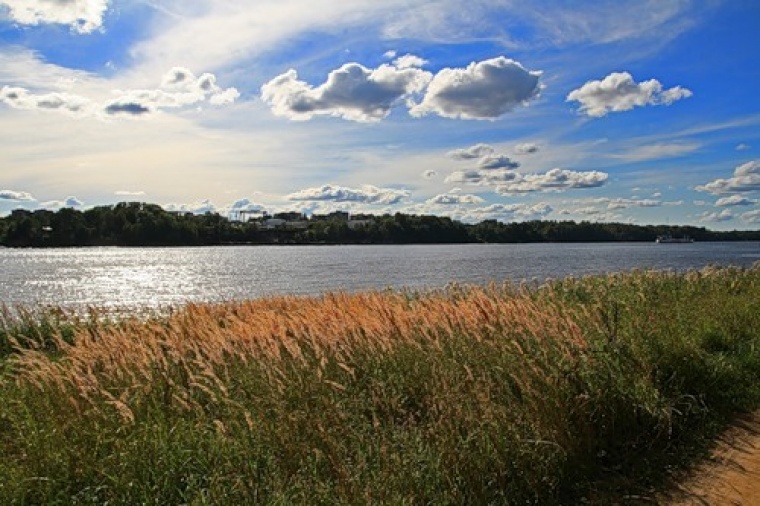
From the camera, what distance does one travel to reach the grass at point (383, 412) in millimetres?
5184

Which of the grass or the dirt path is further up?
the grass

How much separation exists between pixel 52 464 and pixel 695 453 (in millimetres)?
6024

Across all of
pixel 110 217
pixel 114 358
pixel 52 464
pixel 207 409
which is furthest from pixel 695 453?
pixel 110 217

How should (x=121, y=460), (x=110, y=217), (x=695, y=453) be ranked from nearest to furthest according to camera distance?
(x=121, y=460)
(x=695, y=453)
(x=110, y=217)

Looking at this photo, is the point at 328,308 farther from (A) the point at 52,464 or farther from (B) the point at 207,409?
(A) the point at 52,464

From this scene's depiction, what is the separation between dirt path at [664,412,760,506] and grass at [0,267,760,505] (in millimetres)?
240

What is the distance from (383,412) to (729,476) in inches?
131

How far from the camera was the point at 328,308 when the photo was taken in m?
10.3

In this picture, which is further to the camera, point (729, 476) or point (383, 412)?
point (383, 412)

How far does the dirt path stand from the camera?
553 cm

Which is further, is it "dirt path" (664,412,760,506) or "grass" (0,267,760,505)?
"dirt path" (664,412,760,506)

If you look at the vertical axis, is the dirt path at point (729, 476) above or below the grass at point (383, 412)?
below

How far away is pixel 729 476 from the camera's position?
600 centimetres

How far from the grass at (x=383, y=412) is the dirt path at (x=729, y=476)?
0.24 m
